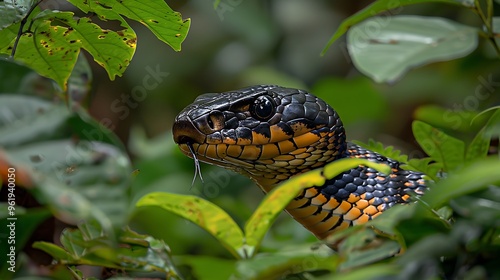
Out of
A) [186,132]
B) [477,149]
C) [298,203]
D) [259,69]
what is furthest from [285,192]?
[259,69]

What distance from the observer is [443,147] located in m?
1.16

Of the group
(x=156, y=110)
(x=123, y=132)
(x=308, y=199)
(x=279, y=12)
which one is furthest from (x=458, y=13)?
(x=308, y=199)

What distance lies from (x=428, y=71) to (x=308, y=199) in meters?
Answer: 3.01

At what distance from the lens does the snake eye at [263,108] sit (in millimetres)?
1605

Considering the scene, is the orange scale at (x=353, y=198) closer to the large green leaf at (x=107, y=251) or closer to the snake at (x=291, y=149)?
the snake at (x=291, y=149)

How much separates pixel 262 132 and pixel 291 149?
0.08 meters

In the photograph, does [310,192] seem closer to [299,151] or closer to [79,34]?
[299,151]

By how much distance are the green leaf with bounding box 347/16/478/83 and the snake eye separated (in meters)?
0.38

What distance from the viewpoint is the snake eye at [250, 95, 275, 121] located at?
5.27 ft

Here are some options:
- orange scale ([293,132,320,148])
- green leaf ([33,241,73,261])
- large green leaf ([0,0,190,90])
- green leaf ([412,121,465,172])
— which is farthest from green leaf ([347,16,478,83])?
green leaf ([33,241,73,261])

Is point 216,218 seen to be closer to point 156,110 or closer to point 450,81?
point 450,81

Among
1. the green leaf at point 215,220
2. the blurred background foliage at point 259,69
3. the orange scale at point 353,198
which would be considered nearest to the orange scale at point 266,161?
the orange scale at point 353,198

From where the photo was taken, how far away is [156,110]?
183 inches

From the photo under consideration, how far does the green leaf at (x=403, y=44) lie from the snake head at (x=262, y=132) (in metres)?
0.38
